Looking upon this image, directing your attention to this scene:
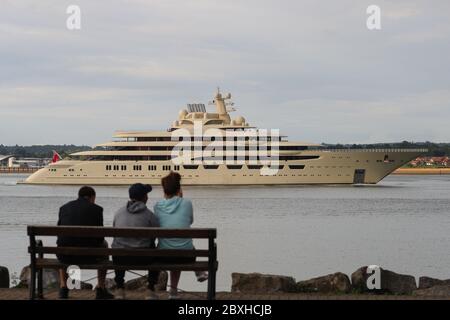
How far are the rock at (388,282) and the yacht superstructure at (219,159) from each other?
60.7 meters

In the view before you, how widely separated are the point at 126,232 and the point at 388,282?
3944mm

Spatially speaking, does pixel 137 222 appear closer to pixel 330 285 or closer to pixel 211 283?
pixel 211 283

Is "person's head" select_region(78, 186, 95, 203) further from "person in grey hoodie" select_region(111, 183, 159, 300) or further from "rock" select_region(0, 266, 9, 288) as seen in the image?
"rock" select_region(0, 266, 9, 288)

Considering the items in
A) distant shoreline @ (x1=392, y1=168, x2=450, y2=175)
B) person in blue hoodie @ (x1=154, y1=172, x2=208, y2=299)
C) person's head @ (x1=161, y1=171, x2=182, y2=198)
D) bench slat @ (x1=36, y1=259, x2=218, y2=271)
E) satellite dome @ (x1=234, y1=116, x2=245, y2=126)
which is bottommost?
distant shoreline @ (x1=392, y1=168, x2=450, y2=175)

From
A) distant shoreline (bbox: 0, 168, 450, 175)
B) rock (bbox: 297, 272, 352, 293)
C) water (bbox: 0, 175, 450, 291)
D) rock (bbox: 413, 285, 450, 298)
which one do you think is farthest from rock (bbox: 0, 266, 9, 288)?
distant shoreline (bbox: 0, 168, 450, 175)

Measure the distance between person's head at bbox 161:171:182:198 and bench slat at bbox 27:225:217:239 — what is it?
1.80 feet

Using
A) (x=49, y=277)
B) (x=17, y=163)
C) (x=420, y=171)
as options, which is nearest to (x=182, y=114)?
(x=49, y=277)

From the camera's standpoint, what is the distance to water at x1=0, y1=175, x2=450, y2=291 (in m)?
20.1

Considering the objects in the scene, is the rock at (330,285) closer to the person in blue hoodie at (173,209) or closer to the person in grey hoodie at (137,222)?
the person in blue hoodie at (173,209)

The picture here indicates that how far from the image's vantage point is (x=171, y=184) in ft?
27.2

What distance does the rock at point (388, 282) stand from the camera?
10367 millimetres
